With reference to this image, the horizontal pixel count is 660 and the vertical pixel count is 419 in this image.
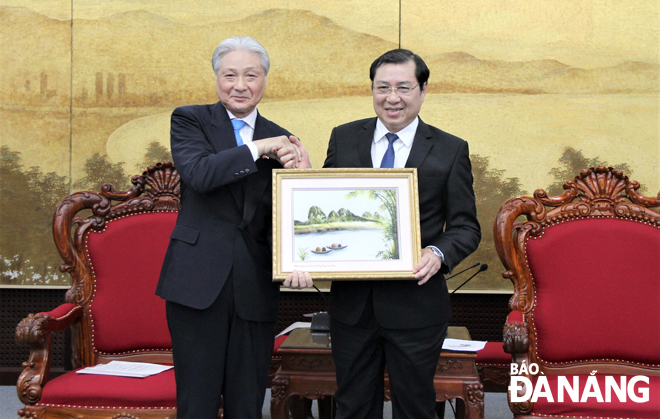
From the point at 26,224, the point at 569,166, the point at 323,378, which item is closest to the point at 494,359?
the point at 323,378

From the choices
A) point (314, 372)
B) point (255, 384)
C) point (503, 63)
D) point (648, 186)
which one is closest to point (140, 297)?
point (314, 372)

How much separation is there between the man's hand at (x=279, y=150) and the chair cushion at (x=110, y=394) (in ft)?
3.51

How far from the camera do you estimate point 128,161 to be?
3.76 metres

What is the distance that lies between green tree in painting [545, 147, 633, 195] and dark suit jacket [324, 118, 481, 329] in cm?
208

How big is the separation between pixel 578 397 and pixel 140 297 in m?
1.94

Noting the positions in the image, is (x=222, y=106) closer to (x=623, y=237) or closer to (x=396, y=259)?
(x=396, y=259)

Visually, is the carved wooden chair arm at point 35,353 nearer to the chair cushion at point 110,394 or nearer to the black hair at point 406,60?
the chair cushion at point 110,394

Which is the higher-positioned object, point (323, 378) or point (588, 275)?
point (588, 275)

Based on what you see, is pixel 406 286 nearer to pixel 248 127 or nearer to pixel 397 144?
pixel 397 144

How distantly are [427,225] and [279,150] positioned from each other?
52cm

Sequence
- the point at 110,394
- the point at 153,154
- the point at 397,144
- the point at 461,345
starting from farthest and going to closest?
the point at 153,154 → the point at 461,345 → the point at 110,394 → the point at 397,144

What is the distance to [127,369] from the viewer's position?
7.94 feet

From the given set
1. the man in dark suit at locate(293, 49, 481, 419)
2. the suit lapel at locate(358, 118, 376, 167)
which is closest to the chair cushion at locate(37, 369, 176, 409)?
the man in dark suit at locate(293, 49, 481, 419)

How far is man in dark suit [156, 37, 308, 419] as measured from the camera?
163cm
